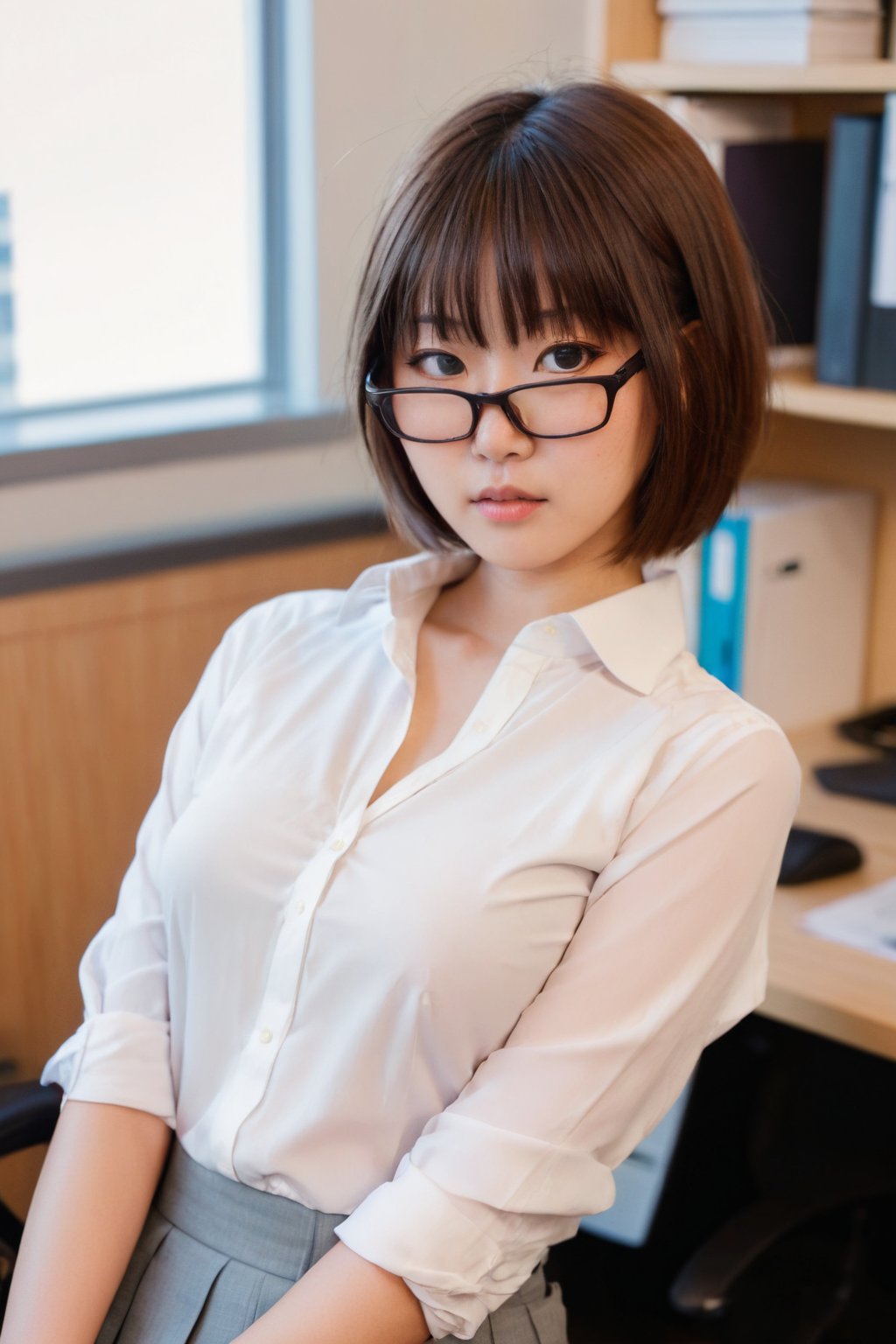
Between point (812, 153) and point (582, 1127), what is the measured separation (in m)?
1.35

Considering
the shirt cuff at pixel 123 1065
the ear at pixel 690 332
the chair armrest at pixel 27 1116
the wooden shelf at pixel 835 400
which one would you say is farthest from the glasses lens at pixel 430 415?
the wooden shelf at pixel 835 400

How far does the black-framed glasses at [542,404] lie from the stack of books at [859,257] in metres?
0.82

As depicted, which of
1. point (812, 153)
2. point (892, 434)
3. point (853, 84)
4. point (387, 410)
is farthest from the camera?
point (892, 434)

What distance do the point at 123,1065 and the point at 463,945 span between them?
317mm

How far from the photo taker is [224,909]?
1.13m

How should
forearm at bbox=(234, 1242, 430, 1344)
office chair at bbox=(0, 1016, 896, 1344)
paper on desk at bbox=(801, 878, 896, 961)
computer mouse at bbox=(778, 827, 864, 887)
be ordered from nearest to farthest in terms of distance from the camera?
1. forearm at bbox=(234, 1242, 430, 1344)
2. office chair at bbox=(0, 1016, 896, 1344)
3. paper on desk at bbox=(801, 878, 896, 961)
4. computer mouse at bbox=(778, 827, 864, 887)

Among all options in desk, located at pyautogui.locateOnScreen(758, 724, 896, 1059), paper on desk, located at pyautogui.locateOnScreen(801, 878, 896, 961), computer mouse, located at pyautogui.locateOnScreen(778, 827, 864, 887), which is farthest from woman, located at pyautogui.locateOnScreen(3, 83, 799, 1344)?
computer mouse, located at pyautogui.locateOnScreen(778, 827, 864, 887)

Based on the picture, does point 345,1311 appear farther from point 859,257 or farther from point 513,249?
point 859,257

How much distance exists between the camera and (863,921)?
4.88 ft

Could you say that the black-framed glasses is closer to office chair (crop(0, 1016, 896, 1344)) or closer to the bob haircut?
the bob haircut

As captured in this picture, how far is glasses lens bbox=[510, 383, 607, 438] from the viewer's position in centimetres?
104

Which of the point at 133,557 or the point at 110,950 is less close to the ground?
the point at 133,557

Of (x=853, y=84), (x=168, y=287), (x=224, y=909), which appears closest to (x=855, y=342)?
(x=853, y=84)

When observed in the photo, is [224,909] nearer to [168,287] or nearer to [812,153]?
[168,287]
